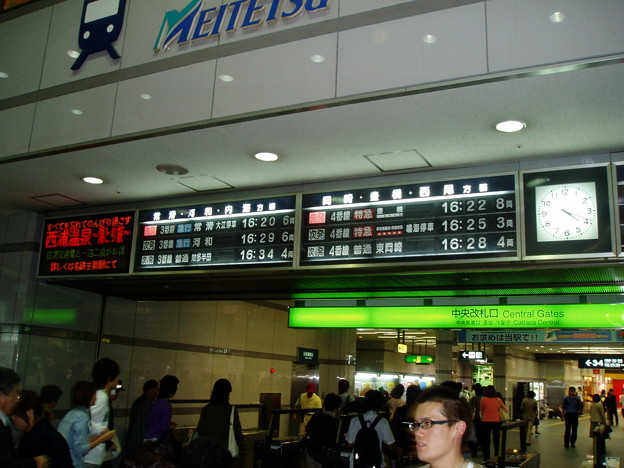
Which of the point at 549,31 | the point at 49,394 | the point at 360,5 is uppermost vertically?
the point at 360,5

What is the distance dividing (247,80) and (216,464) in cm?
323

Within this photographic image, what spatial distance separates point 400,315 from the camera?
850 cm

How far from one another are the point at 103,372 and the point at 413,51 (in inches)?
154

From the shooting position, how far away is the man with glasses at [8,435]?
318cm

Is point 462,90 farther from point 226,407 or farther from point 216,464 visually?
point 226,407

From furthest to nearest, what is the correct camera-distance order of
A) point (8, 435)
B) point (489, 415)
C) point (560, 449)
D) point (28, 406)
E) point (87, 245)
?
point (560, 449) < point (489, 415) < point (87, 245) < point (28, 406) < point (8, 435)

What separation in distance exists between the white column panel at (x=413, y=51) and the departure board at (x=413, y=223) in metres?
1.35

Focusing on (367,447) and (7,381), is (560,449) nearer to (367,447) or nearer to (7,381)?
(367,447)

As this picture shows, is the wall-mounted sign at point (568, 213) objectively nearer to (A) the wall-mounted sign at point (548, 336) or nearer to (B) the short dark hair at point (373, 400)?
(B) the short dark hair at point (373, 400)

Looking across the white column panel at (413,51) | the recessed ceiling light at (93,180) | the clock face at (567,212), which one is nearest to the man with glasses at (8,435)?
the white column panel at (413,51)

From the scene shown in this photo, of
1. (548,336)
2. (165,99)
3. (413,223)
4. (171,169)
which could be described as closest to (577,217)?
(413,223)

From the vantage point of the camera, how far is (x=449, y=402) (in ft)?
7.52

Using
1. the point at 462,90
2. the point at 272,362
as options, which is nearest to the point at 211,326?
the point at 272,362

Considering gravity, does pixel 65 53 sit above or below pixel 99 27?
below
